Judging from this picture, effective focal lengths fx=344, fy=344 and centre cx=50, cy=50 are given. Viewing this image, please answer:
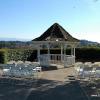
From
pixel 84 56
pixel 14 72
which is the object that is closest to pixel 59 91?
pixel 14 72

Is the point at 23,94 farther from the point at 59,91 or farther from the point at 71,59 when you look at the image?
the point at 71,59

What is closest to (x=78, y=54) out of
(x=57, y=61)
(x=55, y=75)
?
(x=57, y=61)

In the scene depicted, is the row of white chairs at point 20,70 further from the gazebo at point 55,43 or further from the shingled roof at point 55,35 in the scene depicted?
the shingled roof at point 55,35

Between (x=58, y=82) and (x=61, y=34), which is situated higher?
(x=61, y=34)

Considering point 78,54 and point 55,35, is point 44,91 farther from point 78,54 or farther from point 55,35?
point 78,54

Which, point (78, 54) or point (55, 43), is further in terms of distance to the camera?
point (78, 54)

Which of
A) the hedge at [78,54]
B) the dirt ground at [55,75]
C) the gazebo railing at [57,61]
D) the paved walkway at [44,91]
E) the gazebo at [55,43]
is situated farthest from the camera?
the hedge at [78,54]

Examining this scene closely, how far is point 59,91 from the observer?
15.5 meters

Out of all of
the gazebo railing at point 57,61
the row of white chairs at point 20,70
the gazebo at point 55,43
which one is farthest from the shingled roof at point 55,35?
the row of white chairs at point 20,70

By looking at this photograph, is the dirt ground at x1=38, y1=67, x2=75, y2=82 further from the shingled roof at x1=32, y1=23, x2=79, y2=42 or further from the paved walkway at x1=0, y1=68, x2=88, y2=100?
the shingled roof at x1=32, y1=23, x2=79, y2=42

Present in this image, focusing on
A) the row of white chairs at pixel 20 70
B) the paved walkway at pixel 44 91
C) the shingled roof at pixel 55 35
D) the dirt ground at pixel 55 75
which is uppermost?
the shingled roof at pixel 55 35

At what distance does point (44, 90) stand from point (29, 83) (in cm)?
275

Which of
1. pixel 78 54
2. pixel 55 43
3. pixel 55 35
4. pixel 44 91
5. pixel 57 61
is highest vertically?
pixel 55 35

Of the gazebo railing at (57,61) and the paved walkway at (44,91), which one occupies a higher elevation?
the gazebo railing at (57,61)
